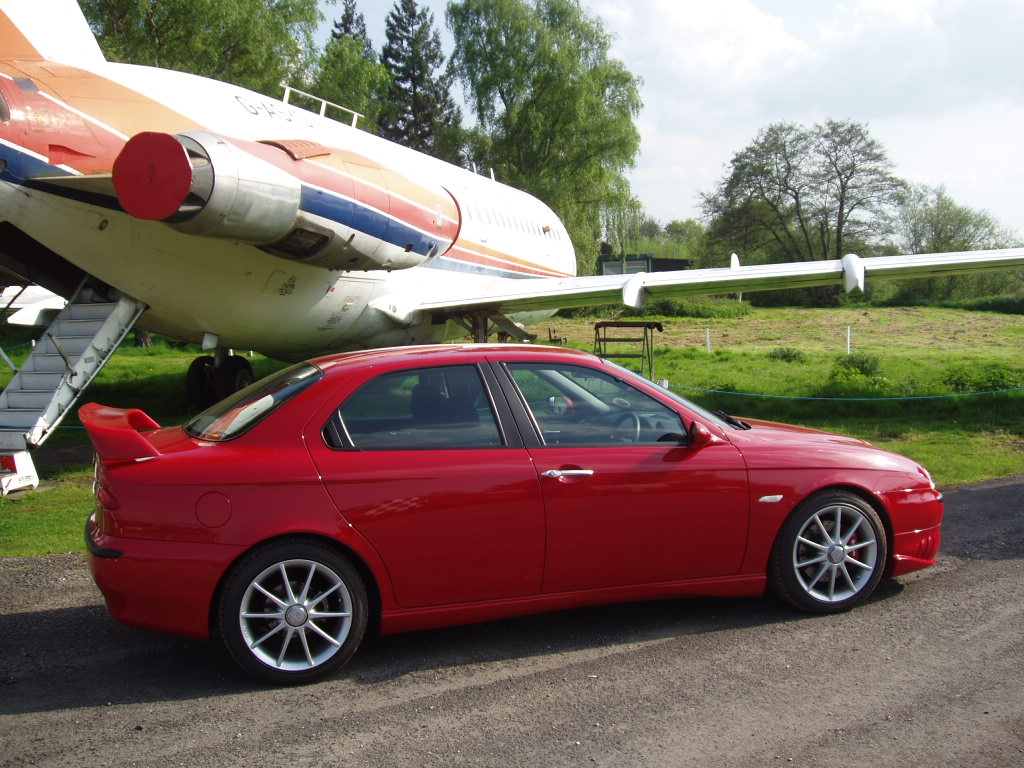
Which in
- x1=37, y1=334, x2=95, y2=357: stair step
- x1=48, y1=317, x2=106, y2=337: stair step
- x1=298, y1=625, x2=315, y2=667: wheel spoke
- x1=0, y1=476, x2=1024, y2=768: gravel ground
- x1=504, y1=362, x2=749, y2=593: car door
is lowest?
x1=0, y1=476, x2=1024, y2=768: gravel ground

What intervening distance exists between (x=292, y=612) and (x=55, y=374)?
20.1ft

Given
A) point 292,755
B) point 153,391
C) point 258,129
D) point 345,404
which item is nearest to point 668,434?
point 345,404

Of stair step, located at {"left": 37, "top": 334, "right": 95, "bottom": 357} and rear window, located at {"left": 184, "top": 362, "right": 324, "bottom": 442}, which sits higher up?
stair step, located at {"left": 37, "top": 334, "right": 95, "bottom": 357}

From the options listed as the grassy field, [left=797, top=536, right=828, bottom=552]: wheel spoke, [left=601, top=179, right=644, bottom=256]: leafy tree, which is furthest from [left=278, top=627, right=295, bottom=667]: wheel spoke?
[left=601, top=179, right=644, bottom=256]: leafy tree

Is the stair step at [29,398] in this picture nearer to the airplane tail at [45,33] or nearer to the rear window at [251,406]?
the airplane tail at [45,33]

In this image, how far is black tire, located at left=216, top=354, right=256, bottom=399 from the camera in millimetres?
13242

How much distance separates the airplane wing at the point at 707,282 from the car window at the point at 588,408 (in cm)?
683

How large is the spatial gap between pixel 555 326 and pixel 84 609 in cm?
2509

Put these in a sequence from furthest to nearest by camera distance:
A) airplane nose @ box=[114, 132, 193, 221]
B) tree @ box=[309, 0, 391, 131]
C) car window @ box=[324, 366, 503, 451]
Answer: tree @ box=[309, 0, 391, 131]
airplane nose @ box=[114, 132, 193, 221]
car window @ box=[324, 366, 503, 451]

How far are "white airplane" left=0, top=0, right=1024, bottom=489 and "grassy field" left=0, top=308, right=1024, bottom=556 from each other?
1.67 m

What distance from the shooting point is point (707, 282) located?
39.5ft

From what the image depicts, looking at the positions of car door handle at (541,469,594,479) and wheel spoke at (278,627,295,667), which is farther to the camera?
car door handle at (541,469,594,479)

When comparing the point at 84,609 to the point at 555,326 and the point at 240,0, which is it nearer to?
the point at 240,0

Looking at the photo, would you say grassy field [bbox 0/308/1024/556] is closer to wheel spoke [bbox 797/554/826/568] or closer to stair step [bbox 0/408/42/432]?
stair step [bbox 0/408/42/432]
